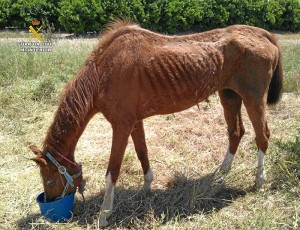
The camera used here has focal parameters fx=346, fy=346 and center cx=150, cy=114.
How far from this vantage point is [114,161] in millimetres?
3709

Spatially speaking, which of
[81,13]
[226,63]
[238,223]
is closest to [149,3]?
[81,13]

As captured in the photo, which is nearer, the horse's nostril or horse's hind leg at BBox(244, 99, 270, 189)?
the horse's nostril

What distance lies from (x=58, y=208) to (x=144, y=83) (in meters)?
1.61

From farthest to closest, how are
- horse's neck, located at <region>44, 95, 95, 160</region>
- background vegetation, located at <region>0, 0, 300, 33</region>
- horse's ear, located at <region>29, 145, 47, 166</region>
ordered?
background vegetation, located at <region>0, 0, 300, 33</region> → horse's neck, located at <region>44, 95, 95, 160</region> → horse's ear, located at <region>29, 145, 47, 166</region>

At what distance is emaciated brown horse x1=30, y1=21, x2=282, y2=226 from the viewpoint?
3.60m

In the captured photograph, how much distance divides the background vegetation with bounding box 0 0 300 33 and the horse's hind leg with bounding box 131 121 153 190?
10.5 m

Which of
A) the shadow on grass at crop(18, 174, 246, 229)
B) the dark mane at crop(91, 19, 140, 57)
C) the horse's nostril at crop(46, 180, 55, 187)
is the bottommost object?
the shadow on grass at crop(18, 174, 246, 229)

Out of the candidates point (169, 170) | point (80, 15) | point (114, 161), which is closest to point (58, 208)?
point (114, 161)

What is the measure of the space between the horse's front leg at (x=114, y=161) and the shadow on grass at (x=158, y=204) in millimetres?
151

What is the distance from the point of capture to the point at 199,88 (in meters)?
4.00

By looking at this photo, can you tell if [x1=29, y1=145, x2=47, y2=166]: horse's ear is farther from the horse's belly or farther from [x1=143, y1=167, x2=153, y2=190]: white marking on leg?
[x1=143, y1=167, x2=153, y2=190]: white marking on leg

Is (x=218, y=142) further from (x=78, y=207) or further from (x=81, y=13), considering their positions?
(x=81, y=13)

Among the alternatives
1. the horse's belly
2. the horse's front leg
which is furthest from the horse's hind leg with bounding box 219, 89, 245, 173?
the horse's front leg

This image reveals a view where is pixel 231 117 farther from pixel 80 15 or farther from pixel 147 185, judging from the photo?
pixel 80 15
